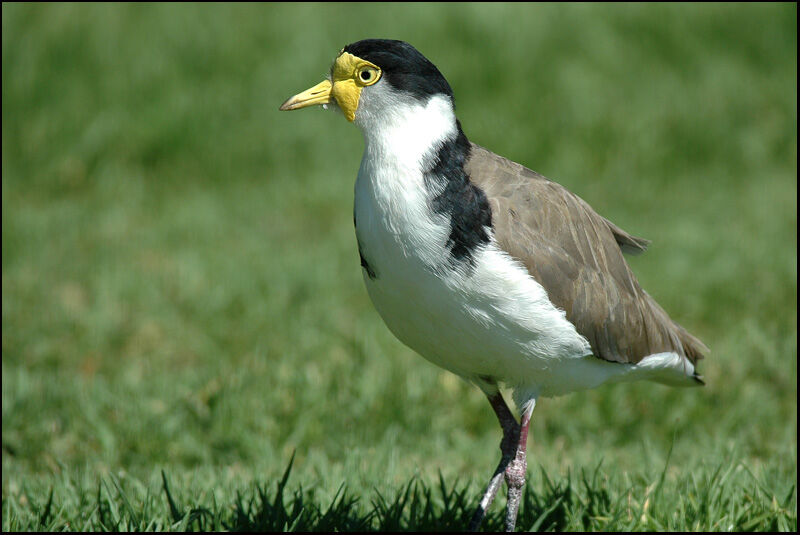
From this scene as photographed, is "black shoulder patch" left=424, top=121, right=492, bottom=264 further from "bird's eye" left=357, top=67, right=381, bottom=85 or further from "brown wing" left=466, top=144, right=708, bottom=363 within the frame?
"bird's eye" left=357, top=67, right=381, bottom=85

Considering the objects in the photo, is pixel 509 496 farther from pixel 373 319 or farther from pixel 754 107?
pixel 754 107

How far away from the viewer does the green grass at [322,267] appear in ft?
13.4

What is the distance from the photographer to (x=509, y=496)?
3.55 metres

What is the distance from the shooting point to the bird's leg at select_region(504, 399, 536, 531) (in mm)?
3527

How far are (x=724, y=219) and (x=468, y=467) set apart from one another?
423 centimetres

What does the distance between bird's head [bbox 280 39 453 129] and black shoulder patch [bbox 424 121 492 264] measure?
0.61 ft

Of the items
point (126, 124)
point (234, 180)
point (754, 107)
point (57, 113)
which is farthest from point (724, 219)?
point (57, 113)

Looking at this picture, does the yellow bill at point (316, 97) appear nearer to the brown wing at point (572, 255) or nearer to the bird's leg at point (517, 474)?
the brown wing at point (572, 255)

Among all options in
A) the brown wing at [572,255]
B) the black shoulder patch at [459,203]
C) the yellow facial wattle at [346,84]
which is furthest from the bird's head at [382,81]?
the brown wing at [572,255]

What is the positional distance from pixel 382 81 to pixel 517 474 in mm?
1462

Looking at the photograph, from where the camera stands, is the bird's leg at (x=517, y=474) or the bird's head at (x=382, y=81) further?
the bird's leg at (x=517, y=474)

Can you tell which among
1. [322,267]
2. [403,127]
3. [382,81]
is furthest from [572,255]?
[322,267]

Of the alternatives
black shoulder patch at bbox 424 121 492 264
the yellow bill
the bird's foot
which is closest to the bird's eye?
the yellow bill

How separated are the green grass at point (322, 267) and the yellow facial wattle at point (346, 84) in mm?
1462
